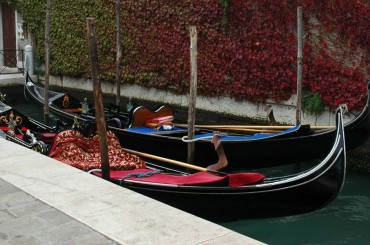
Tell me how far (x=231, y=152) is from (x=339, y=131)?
1.95 meters

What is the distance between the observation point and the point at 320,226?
4.60 meters

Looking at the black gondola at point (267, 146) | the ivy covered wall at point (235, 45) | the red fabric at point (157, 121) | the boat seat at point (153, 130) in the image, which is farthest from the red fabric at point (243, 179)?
the ivy covered wall at point (235, 45)

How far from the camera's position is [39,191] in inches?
123

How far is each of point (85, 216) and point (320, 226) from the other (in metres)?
2.61

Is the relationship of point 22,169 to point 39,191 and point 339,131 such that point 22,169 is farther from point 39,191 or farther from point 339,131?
point 339,131

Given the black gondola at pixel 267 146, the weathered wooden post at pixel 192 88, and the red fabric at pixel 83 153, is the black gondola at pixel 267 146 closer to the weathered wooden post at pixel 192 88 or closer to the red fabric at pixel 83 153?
the weathered wooden post at pixel 192 88

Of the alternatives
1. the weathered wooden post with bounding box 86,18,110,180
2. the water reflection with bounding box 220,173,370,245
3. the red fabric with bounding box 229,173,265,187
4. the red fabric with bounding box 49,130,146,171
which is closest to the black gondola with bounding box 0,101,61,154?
the red fabric with bounding box 49,130,146,171

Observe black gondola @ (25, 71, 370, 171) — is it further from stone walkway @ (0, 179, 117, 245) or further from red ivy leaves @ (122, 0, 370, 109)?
stone walkway @ (0, 179, 117, 245)

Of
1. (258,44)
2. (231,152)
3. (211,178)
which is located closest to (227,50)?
(258,44)

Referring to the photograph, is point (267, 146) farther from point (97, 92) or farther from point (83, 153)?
point (97, 92)

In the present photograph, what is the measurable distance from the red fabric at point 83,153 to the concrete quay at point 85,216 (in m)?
0.97

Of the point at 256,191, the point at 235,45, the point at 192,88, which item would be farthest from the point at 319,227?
the point at 235,45

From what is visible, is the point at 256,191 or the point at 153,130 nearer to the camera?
the point at 256,191

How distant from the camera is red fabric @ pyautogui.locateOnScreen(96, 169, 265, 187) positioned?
3.86 metres
